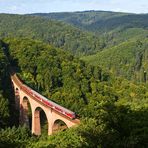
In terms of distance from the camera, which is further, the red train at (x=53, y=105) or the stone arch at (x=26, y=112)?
the stone arch at (x=26, y=112)

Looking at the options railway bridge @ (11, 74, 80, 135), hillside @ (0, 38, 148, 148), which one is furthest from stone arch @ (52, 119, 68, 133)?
hillside @ (0, 38, 148, 148)

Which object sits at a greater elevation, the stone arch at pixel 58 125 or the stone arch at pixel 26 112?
the stone arch at pixel 58 125

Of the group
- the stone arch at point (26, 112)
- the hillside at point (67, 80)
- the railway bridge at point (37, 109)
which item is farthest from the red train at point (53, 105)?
the hillside at point (67, 80)

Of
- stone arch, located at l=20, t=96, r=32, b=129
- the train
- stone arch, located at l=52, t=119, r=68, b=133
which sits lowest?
stone arch, located at l=20, t=96, r=32, b=129

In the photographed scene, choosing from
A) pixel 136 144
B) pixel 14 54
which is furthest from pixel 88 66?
pixel 136 144

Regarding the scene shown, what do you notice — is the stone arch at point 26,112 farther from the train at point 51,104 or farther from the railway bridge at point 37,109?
the train at point 51,104

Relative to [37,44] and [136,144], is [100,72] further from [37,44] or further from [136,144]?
[136,144]

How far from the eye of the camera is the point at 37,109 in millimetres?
84625

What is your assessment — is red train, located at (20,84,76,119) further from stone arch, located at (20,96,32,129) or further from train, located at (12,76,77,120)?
stone arch, located at (20,96,32,129)

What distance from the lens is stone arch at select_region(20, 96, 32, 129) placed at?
294ft

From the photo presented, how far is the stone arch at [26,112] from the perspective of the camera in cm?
8971

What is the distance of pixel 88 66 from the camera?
5162 inches

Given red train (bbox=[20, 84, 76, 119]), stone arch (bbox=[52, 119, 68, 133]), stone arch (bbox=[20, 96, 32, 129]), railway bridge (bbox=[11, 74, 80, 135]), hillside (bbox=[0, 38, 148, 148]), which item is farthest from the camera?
hillside (bbox=[0, 38, 148, 148])

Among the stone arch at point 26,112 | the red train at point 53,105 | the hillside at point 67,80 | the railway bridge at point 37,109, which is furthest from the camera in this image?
the hillside at point 67,80
